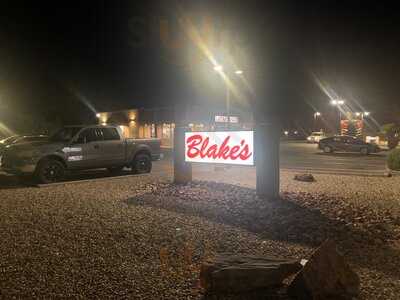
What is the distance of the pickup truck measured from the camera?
1273 cm

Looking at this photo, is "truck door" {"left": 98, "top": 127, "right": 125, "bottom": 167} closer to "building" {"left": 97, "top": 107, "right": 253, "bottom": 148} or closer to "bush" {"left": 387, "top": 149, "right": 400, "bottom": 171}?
"bush" {"left": 387, "top": 149, "right": 400, "bottom": 171}

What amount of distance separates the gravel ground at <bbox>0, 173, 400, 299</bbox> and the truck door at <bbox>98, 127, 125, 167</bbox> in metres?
3.22

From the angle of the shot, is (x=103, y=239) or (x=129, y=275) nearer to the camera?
(x=129, y=275)

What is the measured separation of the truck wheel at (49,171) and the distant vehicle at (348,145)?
22.5 m

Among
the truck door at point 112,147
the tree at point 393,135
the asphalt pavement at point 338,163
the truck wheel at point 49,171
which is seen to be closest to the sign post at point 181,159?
the truck door at point 112,147

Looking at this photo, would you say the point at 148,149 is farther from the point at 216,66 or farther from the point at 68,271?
the point at 68,271

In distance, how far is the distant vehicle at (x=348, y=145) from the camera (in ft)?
94.1

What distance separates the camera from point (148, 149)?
15.6 metres

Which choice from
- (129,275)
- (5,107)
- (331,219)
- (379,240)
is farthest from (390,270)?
(5,107)

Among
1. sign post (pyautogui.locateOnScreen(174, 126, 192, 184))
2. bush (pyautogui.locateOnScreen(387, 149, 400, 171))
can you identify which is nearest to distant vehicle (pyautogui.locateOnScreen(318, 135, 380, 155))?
bush (pyautogui.locateOnScreen(387, 149, 400, 171))

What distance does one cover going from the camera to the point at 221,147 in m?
10.7

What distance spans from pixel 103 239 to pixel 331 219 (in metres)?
4.40

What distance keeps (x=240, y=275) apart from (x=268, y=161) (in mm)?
5353

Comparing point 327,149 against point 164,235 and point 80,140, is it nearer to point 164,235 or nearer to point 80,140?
point 80,140
